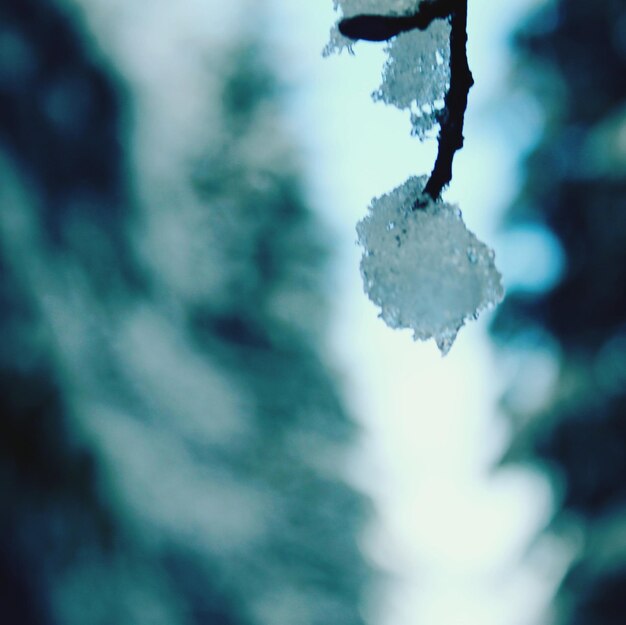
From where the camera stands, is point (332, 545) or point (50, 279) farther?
point (332, 545)

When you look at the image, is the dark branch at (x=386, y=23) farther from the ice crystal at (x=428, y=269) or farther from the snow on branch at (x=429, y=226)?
the ice crystal at (x=428, y=269)

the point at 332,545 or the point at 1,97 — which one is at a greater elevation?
the point at 1,97

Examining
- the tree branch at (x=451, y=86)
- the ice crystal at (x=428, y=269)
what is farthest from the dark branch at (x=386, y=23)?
the ice crystal at (x=428, y=269)

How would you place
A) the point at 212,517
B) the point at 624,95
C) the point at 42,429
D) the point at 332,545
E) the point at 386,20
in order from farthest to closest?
the point at 332,545 < the point at 212,517 < the point at 42,429 < the point at 624,95 < the point at 386,20

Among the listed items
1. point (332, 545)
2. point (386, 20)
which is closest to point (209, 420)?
point (332, 545)

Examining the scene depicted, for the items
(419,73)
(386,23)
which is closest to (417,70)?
(419,73)

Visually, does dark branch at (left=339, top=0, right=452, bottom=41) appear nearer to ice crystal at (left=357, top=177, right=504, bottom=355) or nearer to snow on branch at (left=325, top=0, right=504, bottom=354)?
snow on branch at (left=325, top=0, right=504, bottom=354)

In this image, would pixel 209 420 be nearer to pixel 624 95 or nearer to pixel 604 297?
pixel 604 297
